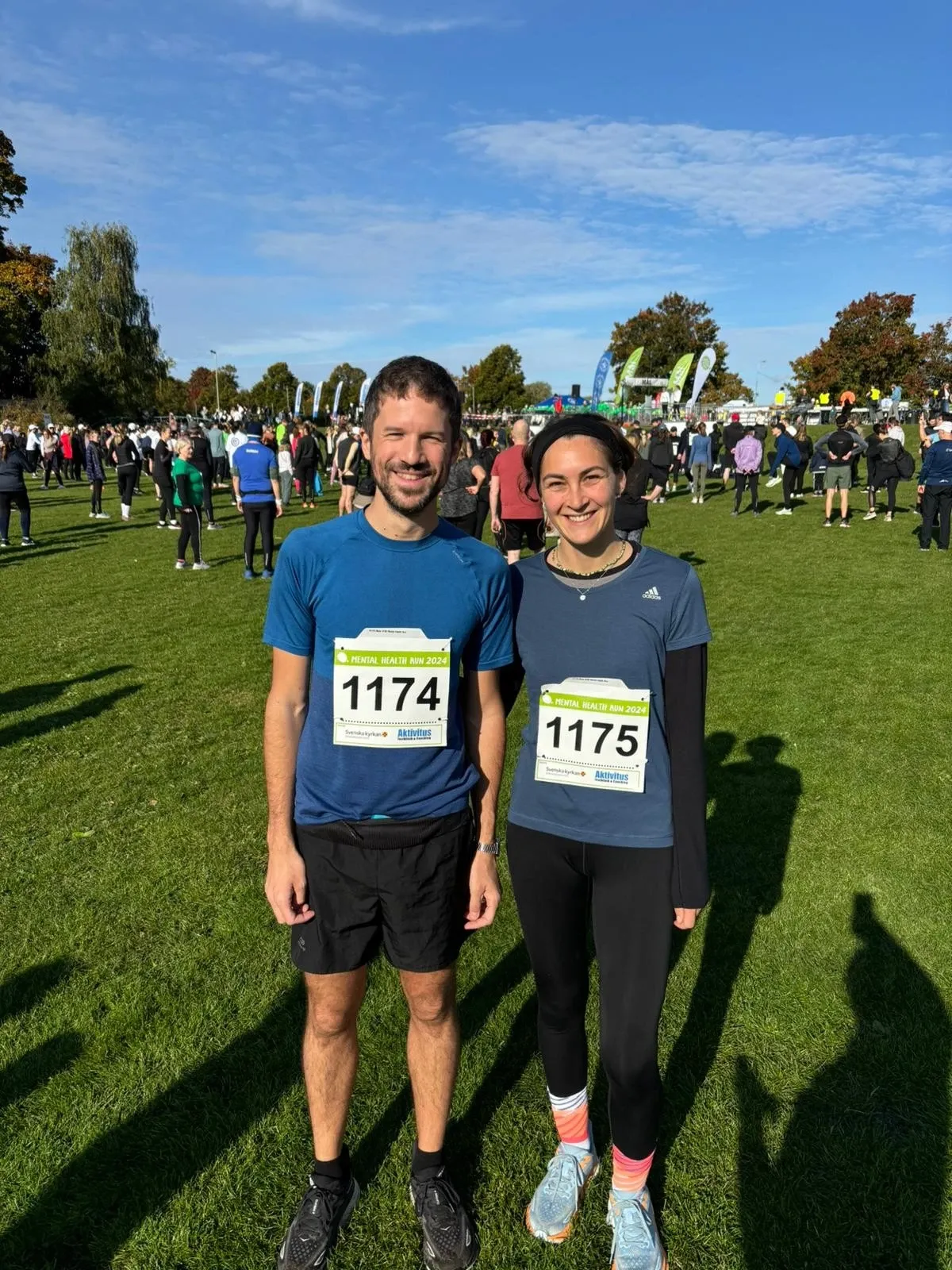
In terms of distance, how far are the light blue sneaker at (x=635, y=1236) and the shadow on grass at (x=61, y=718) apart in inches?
214

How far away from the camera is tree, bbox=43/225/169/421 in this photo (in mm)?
48250

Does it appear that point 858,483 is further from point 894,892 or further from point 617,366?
point 617,366

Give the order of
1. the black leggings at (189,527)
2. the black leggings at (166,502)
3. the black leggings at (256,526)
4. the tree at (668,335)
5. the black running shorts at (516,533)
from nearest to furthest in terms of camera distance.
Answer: the black running shorts at (516,533) < the black leggings at (256,526) < the black leggings at (189,527) < the black leggings at (166,502) < the tree at (668,335)

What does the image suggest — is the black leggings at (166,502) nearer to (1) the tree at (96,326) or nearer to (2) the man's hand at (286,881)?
(2) the man's hand at (286,881)

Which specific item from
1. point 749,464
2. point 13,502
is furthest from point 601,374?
point 13,502

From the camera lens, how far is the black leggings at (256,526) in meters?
11.4

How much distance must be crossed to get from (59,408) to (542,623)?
5132cm

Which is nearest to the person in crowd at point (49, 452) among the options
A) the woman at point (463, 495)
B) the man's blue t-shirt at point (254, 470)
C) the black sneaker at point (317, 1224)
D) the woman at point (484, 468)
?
the woman at point (484, 468)

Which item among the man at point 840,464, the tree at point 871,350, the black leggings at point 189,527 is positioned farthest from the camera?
the tree at point 871,350

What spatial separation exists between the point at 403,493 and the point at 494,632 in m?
0.44

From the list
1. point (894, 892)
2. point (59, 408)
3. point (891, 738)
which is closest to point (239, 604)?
point (891, 738)

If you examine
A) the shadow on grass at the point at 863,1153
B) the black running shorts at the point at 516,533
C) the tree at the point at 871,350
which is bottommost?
the shadow on grass at the point at 863,1153

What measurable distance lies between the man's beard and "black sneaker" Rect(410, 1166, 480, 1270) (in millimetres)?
1941

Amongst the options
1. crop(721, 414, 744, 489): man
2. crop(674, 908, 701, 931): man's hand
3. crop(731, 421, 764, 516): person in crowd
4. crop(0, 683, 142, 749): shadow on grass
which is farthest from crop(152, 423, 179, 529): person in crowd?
crop(674, 908, 701, 931): man's hand
